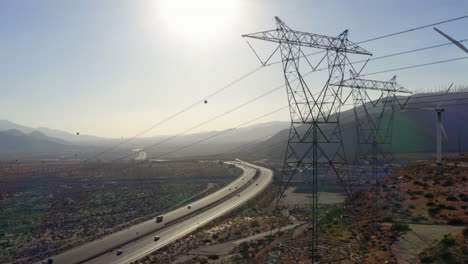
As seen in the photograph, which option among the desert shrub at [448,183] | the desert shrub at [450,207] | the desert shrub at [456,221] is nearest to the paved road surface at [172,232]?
the desert shrub at [456,221]

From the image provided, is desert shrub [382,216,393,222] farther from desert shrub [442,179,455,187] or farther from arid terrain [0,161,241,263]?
arid terrain [0,161,241,263]

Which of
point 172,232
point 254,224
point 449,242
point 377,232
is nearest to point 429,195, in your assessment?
point 377,232

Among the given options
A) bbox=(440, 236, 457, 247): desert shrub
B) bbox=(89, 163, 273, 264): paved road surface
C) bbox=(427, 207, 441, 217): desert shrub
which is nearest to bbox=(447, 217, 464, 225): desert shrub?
bbox=(427, 207, 441, 217): desert shrub

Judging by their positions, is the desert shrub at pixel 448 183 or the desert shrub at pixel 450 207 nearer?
the desert shrub at pixel 450 207

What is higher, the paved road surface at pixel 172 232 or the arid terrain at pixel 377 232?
the arid terrain at pixel 377 232

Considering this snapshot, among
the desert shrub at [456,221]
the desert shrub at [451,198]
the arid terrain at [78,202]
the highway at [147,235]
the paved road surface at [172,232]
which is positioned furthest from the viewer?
the arid terrain at [78,202]

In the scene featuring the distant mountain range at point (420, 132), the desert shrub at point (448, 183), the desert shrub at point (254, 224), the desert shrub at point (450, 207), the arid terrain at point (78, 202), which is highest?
the distant mountain range at point (420, 132)

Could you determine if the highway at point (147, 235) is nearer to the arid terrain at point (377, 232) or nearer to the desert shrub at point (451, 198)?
the arid terrain at point (377, 232)

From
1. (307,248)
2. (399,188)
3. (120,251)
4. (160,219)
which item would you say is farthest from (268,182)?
(307,248)

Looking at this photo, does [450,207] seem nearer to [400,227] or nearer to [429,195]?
[429,195]
